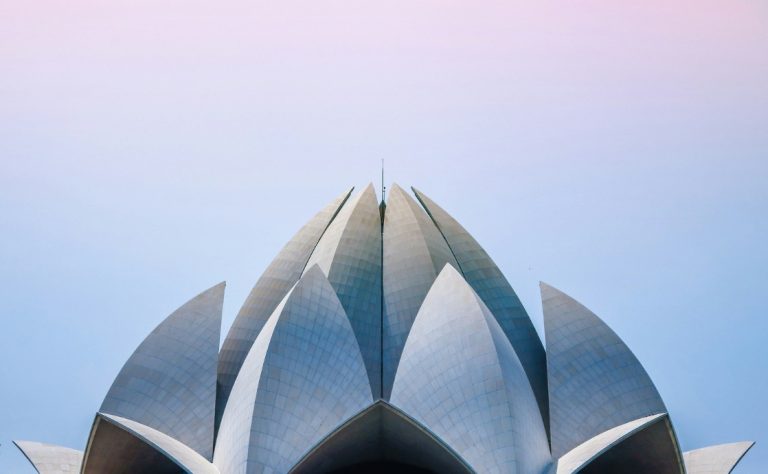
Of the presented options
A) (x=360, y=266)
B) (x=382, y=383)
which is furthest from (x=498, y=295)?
(x=382, y=383)

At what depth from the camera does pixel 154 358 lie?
2394 centimetres

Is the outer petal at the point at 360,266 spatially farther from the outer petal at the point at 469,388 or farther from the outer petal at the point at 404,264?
the outer petal at the point at 469,388

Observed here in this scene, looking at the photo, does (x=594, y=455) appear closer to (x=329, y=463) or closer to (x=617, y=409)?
(x=617, y=409)

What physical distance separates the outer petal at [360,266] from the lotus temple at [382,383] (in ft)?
0.14

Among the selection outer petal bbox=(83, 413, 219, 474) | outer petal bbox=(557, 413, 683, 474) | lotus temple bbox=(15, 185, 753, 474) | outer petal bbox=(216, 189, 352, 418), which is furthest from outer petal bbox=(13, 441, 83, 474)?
outer petal bbox=(557, 413, 683, 474)

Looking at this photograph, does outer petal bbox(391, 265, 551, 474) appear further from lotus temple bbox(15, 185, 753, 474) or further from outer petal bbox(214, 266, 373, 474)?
outer petal bbox(214, 266, 373, 474)

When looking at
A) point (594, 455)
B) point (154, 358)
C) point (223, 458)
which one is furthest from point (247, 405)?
point (594, 455)

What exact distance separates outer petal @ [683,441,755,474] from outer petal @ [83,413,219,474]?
35.9ft

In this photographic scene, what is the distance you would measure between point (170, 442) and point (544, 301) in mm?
10185

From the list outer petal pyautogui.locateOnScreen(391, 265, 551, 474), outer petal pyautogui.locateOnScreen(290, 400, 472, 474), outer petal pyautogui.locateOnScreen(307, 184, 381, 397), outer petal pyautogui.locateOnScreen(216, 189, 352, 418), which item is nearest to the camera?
outer petal pyautogui.locateOnScreen(290, 400, 472, 474)

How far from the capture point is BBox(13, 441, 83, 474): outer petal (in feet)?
71.4

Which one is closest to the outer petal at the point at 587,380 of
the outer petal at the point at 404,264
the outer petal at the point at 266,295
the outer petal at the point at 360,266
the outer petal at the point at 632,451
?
→ the outer petal at the point at 632,451

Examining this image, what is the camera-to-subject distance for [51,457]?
22.3 meters

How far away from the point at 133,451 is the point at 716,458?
13.2 m
